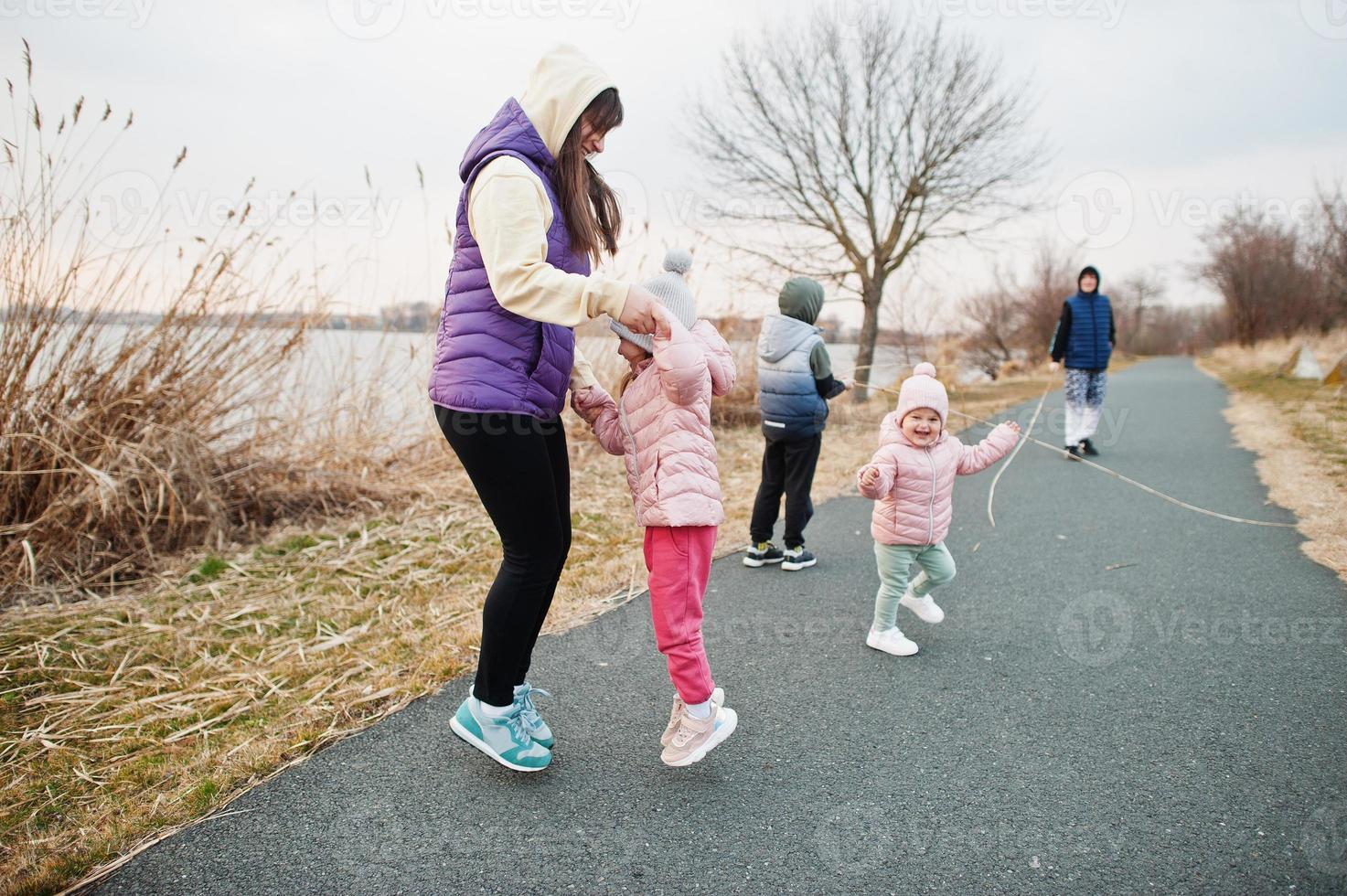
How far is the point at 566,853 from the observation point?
2.06 metres

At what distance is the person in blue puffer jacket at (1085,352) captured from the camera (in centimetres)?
765

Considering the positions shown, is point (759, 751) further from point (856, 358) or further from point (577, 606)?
point (856, 358)

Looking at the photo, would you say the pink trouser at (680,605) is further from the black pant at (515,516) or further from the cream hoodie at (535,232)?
the cream hoodie at (535,232)

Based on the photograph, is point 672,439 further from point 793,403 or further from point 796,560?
point 796,560

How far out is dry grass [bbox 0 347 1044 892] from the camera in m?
2.31

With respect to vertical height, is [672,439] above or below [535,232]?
below

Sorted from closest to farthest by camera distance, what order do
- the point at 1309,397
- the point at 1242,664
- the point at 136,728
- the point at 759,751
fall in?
the point at 759,751 < the point at 136,728 < the point at 1242,664 < the point at 1309,397

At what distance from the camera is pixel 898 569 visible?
3.37 m

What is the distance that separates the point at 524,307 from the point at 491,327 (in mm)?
177

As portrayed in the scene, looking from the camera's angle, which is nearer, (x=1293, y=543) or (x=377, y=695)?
(x=377, y=695)

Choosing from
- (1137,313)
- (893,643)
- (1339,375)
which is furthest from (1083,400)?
(1137,313)

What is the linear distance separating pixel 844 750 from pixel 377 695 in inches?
67.1

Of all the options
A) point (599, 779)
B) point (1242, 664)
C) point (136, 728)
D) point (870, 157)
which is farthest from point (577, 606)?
point (870, 157)

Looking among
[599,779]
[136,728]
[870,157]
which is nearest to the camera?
[599,779]
